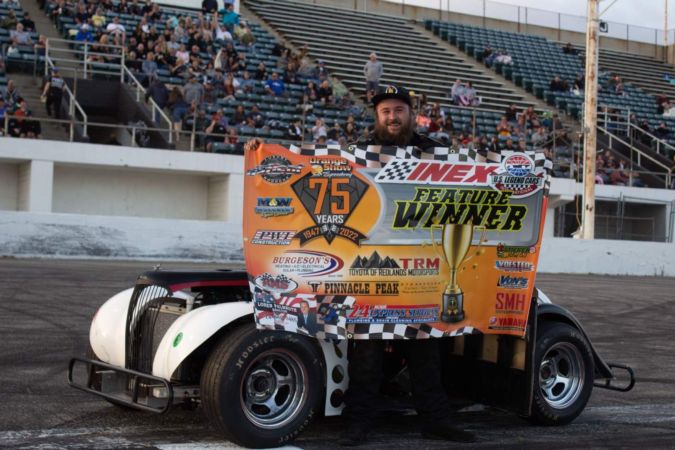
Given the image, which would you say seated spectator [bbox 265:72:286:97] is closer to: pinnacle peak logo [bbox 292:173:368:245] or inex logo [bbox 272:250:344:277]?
pinnacle peak logo [bbox 292:173:368:245]

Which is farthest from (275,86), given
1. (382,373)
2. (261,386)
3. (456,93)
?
(261,386)

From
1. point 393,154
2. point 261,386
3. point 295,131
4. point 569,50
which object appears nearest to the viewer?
point 261,386

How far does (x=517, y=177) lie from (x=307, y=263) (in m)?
1.38

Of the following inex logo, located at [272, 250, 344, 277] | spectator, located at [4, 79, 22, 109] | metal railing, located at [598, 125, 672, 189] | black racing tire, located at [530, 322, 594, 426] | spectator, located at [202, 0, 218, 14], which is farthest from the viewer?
spectator, located at [202, 0, 218, 14]

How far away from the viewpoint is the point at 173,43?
89.1ft

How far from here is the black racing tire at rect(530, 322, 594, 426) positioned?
5848 mm

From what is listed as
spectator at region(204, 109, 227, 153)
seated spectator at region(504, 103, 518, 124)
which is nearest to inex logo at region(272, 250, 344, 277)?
spectator at region(204, 109, 227, 153)

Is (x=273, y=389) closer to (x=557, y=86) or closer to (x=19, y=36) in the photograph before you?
(x=19, y=36)

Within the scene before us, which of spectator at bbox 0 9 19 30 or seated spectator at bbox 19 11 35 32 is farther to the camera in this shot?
seated spectator at bbox 19 11 35 32

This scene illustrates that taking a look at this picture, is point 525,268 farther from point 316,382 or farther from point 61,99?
point 61,99

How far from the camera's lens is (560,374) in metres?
6.06

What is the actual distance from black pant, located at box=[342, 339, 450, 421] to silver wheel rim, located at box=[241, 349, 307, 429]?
305mm

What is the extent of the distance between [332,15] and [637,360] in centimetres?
3377

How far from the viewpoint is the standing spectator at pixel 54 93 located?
78.2ft
